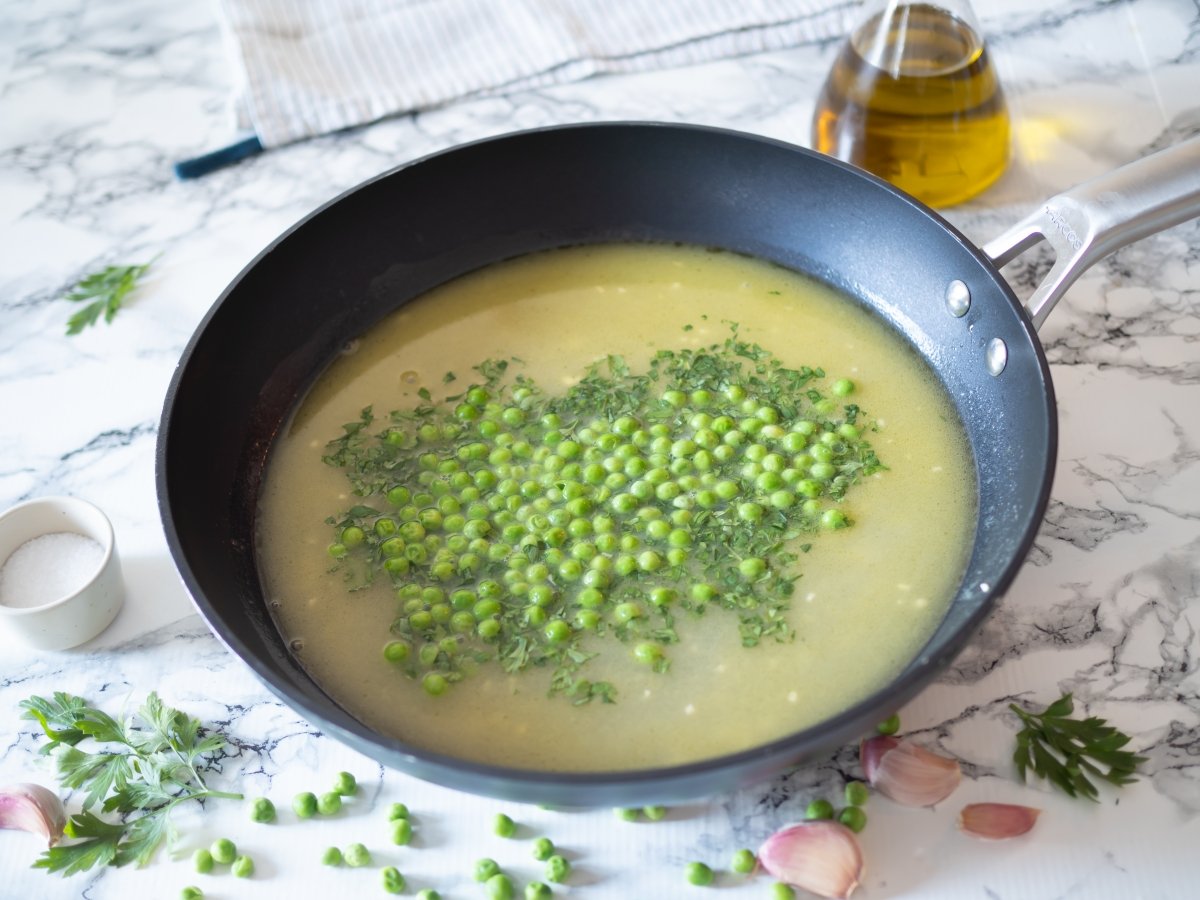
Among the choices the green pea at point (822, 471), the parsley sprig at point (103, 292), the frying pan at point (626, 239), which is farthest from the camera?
the parsley sprig at point (103, 292)

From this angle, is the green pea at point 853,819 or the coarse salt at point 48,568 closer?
the green pea at point 853,819

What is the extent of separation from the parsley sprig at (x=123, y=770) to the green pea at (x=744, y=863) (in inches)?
24.1

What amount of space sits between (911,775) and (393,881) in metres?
0.61

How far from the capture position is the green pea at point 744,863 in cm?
145

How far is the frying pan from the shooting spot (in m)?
1.33

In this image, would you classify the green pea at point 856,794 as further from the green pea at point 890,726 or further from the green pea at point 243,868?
the green pea at point 243,868

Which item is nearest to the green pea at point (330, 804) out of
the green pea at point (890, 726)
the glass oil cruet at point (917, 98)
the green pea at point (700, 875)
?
the green pea at point (700, 875)

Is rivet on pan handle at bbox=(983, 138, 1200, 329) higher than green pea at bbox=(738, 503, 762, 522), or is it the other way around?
rivet on pan handle at bbox=(983, 138, 1200, 329)

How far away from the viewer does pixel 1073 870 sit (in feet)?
4.75

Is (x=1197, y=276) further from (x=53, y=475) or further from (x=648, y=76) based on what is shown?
(x=53, y=475)

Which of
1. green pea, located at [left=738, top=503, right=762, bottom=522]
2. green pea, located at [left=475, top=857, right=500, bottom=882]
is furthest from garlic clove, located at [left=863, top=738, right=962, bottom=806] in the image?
green pea, located at [left=475, top=857, right=500, bottom=882]

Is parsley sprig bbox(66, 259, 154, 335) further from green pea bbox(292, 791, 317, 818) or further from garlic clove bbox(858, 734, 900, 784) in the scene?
garlic clove bbox(858, 734, 900, 784)

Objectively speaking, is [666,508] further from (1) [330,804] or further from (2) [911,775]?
(1) [330,804]

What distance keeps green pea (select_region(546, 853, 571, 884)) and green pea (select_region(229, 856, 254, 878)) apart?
1.14 ft
